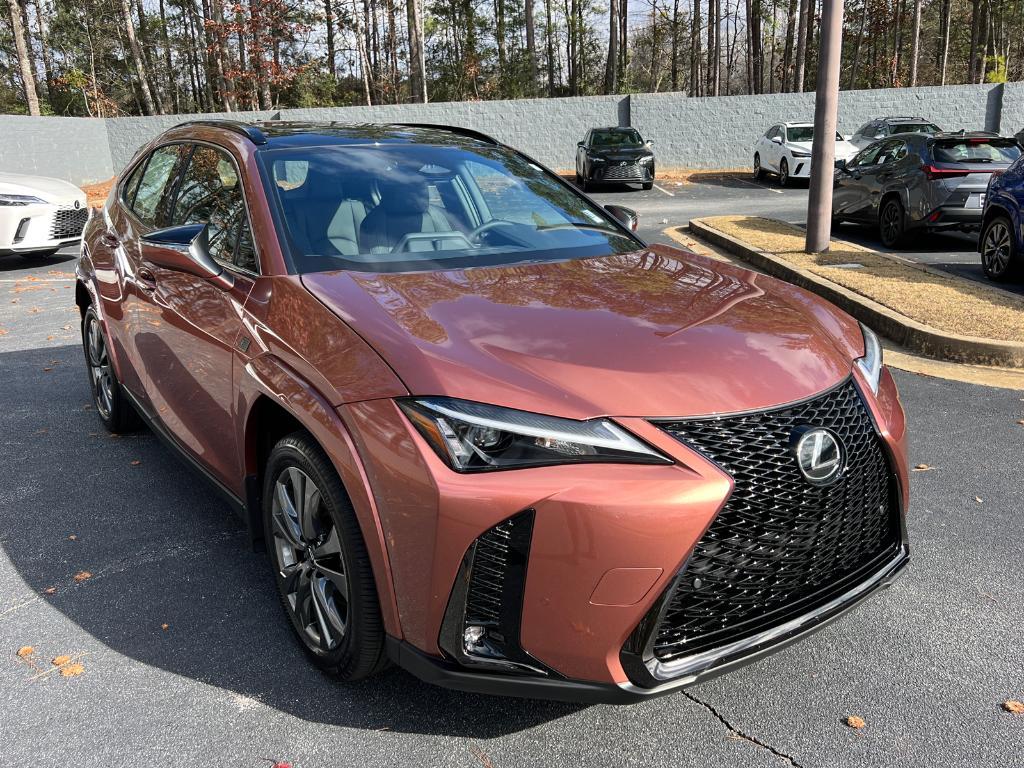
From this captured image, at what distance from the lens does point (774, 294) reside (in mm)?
3146

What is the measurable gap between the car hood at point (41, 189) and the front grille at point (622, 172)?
1398 centimetres

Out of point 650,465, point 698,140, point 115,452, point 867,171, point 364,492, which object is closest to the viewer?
point 650,465

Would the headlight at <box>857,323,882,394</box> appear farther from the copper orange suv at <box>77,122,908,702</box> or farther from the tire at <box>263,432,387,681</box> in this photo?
the tire at <box>263,432,387,681</box>

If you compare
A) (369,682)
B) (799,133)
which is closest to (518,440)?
(369,682)

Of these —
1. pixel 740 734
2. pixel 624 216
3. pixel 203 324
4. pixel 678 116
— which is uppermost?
pixel 678 116

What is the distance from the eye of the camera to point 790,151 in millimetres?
22891

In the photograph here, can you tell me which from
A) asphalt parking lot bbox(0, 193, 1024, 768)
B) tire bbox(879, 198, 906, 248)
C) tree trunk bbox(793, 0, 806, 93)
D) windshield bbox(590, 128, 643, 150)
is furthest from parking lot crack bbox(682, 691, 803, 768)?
tree trunk bbox(793, 0, 806, 93)

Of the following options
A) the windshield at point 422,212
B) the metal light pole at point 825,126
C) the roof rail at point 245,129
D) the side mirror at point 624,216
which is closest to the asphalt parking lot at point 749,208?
the metal light pole at point 825,126

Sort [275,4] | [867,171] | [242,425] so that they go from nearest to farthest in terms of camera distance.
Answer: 1. [242,425]
2. [867,171]
3. [275,4]

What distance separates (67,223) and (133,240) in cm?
890

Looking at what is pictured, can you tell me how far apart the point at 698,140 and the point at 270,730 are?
28.7m

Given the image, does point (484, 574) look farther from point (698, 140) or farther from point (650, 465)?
point (698, 140)

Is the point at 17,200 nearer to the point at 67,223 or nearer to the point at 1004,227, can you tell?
the point at 67,223

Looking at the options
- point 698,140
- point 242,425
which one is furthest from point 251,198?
point 698,140
